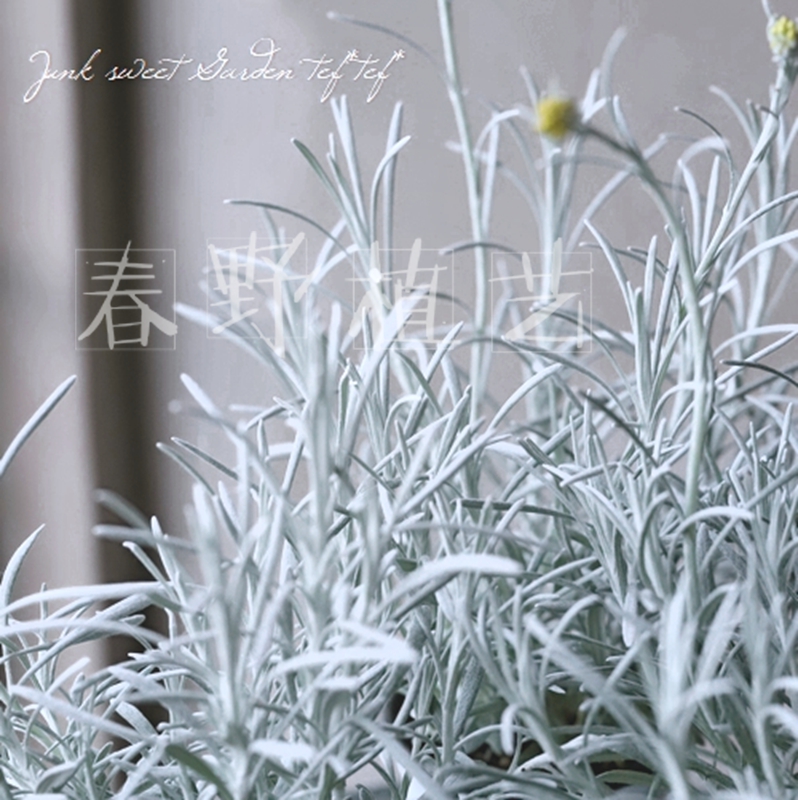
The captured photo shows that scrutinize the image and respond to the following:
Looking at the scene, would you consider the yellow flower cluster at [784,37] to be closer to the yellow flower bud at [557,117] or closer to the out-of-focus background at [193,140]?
the yellow flower bud at [557,117]

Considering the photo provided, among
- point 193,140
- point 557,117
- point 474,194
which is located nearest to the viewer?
point 557,117

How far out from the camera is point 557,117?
0.61ft

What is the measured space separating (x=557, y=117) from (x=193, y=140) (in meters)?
0.72

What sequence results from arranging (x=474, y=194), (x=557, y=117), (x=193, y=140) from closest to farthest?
(x=557, y=117) → (x=474, y=194) → (x=193, y=140)

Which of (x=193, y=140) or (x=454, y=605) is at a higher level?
(x=193, y=140)

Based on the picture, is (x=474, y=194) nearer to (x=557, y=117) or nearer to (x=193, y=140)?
(x=557, y=117)

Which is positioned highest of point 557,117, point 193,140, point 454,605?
point 193,140

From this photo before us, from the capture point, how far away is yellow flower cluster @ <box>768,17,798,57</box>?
0.86 ft

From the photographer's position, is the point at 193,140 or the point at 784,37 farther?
the point at 193,140

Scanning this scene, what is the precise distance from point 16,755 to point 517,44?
26.0 inches

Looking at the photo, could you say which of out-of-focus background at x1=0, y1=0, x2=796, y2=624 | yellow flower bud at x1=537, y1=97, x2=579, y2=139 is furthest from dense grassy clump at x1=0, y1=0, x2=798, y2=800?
out-of-focus background at x1=0, y1=0, x2=796, y2=624

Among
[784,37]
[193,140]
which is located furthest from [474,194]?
[193,140]

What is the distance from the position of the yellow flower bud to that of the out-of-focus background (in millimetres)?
622

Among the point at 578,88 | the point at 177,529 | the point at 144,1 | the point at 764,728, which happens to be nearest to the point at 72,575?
the point at 177,529
